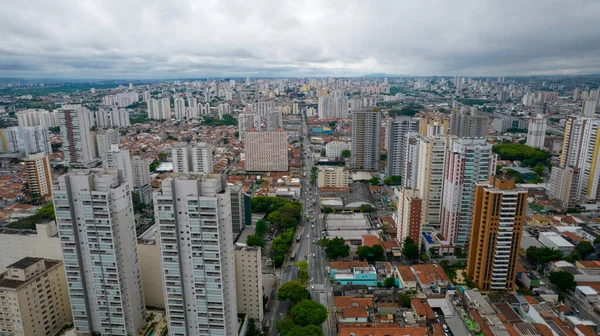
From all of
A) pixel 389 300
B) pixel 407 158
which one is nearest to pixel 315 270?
pixel 389 300

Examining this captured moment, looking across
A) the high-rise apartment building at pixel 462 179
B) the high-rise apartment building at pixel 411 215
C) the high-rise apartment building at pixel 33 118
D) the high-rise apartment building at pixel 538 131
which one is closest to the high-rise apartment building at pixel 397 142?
the high-rise apartment building at pixel 462 179

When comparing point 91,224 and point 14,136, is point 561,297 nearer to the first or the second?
point 91,224

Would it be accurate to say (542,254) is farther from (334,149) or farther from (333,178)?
(334,149)

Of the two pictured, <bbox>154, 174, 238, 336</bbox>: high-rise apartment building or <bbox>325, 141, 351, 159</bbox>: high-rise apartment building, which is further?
<bbox>325, 141, 351, 159</bbox>: high-rise apartment building

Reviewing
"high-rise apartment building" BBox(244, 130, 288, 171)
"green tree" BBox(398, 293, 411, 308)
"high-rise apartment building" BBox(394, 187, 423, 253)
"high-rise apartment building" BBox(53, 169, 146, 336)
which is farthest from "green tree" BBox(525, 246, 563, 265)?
"high-rise apartment building" BBox(244, 130, 288, 171)

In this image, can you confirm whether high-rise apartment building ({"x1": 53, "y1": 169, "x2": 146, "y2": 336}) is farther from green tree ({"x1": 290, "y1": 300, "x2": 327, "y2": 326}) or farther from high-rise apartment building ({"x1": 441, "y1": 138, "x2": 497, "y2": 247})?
high-rise apartment building ({"x1": 441, "y1": 138, "x2": 497, "y2": 247})
